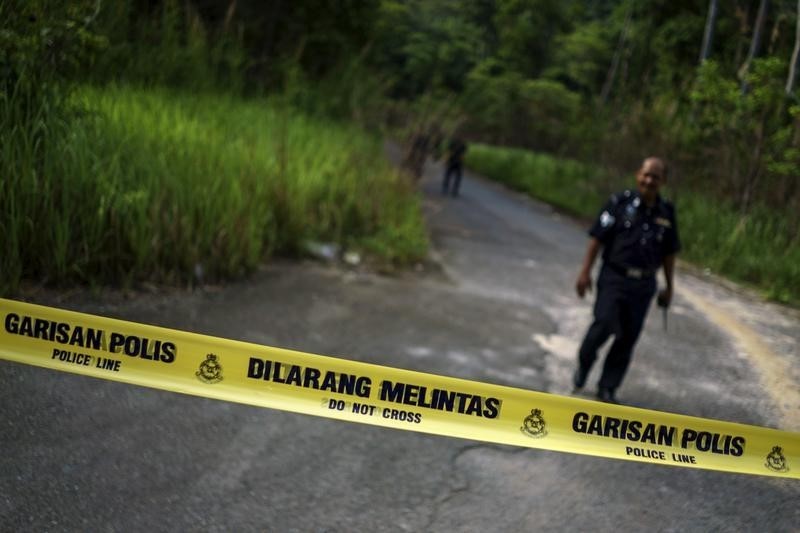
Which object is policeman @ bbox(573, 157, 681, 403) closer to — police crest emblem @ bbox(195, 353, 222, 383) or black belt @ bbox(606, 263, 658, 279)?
black belt @ bbox(606, 263, 658, 279)

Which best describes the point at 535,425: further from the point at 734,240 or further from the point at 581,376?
the point at 734,240

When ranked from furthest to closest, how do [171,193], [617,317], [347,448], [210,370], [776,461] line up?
[171,193] → [617,317] → [347,448] → [776,461] → [210,370]

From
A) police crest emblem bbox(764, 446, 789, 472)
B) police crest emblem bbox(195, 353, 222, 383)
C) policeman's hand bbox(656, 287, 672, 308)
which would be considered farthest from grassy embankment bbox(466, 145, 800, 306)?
police crest emblem bbox(195, 353, 222, 383)

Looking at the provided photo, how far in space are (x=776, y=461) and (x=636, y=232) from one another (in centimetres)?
198

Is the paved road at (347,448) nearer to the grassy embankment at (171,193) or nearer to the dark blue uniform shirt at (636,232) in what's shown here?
the grassy embankment at (171,193)

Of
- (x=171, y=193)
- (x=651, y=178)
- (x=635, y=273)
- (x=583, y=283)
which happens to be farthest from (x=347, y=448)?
(x=171, y=193)

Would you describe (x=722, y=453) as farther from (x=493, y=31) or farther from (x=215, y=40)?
(x=493, y=31)

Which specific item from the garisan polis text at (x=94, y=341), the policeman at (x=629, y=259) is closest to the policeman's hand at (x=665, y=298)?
the policeman at (x=629, y=259)

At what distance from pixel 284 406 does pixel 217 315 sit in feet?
9.12

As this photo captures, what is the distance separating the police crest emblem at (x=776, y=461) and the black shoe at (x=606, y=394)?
6.16 feet

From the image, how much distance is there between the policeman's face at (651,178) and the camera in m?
4.61

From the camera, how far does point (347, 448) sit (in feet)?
12.3

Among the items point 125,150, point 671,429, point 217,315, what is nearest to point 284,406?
point 671,429

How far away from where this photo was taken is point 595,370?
18.6 ft
